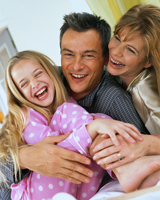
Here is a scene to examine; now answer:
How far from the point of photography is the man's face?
5.07 feet

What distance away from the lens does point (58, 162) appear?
1.11 metres

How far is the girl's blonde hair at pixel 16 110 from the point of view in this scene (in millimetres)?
1291

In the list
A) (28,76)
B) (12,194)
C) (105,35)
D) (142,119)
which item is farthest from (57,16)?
(12,194)

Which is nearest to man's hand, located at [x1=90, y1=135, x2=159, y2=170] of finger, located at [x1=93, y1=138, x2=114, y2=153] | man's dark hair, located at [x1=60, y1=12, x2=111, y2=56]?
finger, located at [x1=93, y1=138, x2=114, y2=153]

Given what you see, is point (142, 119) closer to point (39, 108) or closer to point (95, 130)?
point (95, 130)

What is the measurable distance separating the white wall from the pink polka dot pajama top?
6.73ft

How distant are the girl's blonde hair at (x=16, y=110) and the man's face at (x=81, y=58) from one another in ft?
0.33

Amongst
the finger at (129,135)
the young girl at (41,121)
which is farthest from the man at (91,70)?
the finger at (129,135)

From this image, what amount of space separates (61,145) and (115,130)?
0.29 meters

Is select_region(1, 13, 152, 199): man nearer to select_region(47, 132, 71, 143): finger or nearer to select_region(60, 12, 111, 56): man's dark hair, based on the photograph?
select_region(60, 12, 111, 56): man's dark hair

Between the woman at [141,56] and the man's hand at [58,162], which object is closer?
the man's hand at [58,162]

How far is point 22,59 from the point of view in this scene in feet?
4.96

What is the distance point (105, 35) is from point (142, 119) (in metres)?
0.63

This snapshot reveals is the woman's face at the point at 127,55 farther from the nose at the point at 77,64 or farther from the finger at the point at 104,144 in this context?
the finger at the point at 104,144
